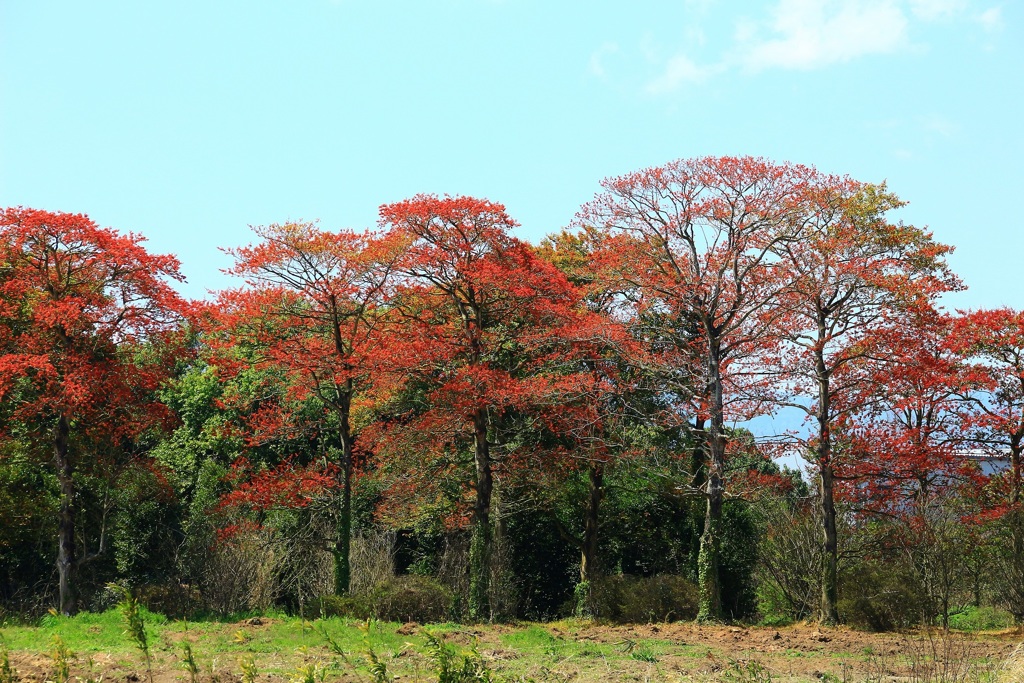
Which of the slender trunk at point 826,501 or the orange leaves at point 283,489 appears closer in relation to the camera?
the slender trunk at point 826,501

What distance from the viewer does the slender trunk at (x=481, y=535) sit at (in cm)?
1711

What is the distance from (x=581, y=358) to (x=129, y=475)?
9.30 m

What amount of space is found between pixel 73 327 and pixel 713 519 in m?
11.7

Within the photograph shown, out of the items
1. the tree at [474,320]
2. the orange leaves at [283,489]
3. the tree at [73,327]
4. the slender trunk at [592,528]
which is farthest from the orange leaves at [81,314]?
the slender trunk at [592,528]

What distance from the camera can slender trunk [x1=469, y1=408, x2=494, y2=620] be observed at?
1711cm

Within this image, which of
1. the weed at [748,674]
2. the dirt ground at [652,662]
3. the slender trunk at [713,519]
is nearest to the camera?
the weed at [748,674]

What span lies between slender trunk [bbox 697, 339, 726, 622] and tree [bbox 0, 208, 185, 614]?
990 centimetres

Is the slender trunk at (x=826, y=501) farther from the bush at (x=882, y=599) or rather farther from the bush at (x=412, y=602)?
the bush at (x=412, y=602)

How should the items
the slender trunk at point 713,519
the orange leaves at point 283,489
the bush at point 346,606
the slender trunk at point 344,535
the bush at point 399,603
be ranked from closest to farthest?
the bush at point 346,606 → the bush at point 399,603 → the slender trunk at point 713,519 → the slender trunk at point 344,535 → the orange leaves at point 283,489

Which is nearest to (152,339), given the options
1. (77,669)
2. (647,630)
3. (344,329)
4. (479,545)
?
(344,329)

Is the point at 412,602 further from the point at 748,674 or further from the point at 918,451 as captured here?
the point at 918,451

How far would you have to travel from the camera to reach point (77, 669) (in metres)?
9.64

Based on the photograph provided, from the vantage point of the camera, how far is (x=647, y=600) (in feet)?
55.9

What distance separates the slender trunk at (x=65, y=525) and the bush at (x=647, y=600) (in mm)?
9467
